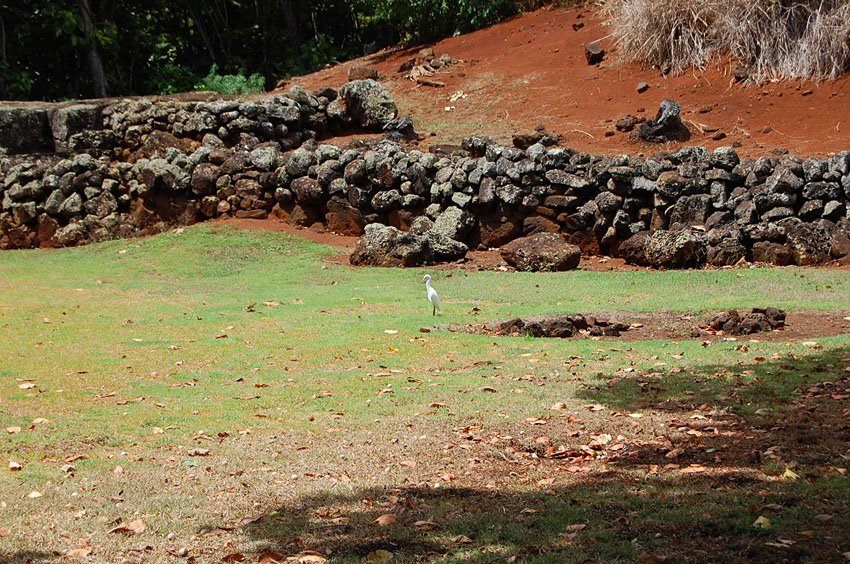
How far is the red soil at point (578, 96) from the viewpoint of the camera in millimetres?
19109

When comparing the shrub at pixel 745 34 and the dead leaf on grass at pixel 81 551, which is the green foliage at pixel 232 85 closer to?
the shrub at pixel 745 34

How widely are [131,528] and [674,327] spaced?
23.5 ft

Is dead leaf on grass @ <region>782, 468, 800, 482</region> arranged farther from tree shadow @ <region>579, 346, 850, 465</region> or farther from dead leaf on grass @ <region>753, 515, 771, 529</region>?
dead leaf on grass @ <region>753, 515, 771, 529</region>

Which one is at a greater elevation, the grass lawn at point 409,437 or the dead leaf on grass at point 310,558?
the dead leaf on grass at point 310,558

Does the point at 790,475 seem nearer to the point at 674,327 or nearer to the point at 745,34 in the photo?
the point at 674,327

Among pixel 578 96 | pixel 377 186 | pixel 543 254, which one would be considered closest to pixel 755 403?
pixel 543 254

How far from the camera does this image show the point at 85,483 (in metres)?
6.14

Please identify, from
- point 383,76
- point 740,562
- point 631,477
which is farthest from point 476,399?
point 383,76

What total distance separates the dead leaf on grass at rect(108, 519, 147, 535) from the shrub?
18.1m

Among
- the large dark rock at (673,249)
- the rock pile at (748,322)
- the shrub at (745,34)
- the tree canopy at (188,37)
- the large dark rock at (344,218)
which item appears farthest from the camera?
the tree canopy at (188,37)

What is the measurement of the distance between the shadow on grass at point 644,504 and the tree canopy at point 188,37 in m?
21.8

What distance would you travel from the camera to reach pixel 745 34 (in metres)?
21.1

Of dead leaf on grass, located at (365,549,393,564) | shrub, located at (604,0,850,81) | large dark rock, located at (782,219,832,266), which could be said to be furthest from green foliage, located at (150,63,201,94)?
dead leaf on grass, located at (365,549,393,564)

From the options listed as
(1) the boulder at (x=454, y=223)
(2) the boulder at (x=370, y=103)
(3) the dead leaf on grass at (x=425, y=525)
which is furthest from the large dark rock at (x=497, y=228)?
(3) the dead leaf on grass at (x=425, y=525)
